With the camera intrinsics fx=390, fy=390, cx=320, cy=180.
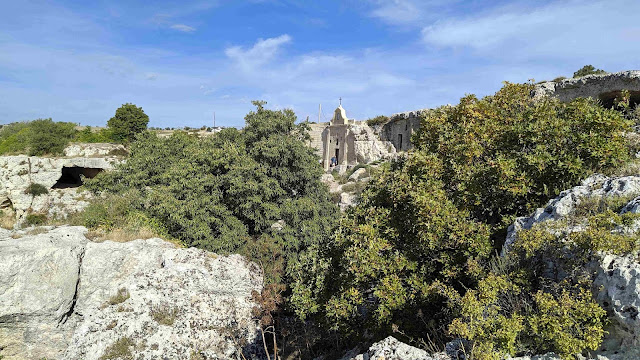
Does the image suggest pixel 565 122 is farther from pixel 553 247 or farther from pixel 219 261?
pixel 219 261

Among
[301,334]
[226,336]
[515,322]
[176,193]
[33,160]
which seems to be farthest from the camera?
[33,160]

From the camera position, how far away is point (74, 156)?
106 ft

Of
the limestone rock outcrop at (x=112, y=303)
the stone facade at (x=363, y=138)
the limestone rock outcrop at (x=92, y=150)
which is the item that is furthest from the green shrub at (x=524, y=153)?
the limestone rock outcrop at (x=92, y=150)

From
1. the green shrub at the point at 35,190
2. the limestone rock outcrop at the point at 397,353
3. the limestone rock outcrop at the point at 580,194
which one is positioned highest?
the limestone rock outcrop at the point at 580,194

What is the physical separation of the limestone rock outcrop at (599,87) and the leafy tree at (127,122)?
147 feet

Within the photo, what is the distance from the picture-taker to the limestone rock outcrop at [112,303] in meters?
10.0

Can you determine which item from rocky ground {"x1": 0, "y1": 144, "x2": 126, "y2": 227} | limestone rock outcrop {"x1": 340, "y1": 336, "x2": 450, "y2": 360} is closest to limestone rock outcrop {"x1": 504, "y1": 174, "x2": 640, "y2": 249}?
limestone rock outcrop {"x1": 340, "y1": 336, "x2": 450, "y2": 360}

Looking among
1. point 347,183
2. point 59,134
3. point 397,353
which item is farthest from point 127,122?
point 397,353

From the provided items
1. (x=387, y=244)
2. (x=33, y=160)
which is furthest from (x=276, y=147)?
(x=33, y=160)

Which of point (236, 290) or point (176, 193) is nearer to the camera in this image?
point (236, 290)

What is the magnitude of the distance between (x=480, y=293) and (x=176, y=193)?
42.1ft

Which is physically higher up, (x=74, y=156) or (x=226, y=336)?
(x=74, y=156)

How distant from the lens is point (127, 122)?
49.6 m

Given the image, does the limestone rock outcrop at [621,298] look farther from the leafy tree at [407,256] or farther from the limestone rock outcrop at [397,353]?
the limestone rock outcrop at [397,353]
